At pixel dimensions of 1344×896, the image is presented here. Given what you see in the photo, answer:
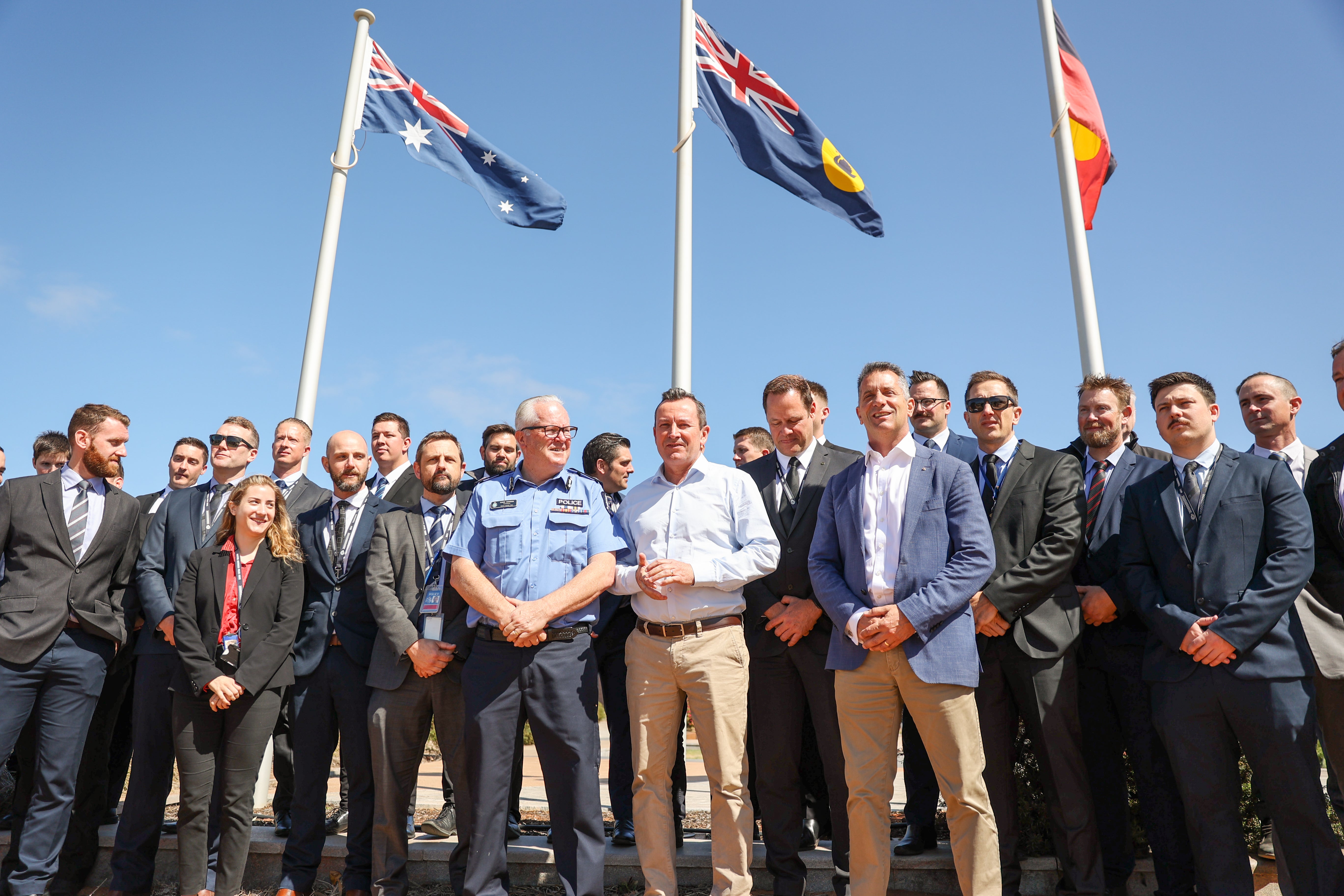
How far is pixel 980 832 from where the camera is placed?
363cm

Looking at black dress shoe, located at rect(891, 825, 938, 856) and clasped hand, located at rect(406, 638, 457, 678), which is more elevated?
clasped hand, located at rect(406, 638, 457, 678)

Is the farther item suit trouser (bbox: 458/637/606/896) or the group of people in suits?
suit trouser (bbox: 458/637/606/896)

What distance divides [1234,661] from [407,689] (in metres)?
4.01

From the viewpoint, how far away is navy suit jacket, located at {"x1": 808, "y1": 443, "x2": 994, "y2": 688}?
3758mm

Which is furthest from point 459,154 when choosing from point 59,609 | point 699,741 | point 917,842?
point 917,842

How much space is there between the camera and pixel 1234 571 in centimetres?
387

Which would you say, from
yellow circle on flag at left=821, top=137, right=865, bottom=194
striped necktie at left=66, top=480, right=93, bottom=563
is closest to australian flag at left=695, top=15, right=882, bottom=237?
yellow circle on flag at left=821, top=137, right=865, bottom=194

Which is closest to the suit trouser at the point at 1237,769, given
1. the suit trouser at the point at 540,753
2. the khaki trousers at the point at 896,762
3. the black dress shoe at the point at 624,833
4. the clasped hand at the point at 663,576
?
the khaki trousers at the point at 896,762

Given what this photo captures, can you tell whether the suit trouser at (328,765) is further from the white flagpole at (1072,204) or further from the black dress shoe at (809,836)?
the white flagpole at (1072,204)

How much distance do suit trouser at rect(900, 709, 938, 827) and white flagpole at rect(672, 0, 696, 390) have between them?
3.22 meters

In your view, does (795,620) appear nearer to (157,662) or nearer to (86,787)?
(157,662)

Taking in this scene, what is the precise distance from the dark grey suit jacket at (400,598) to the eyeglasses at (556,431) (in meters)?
0.60

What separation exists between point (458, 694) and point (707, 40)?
6.38m

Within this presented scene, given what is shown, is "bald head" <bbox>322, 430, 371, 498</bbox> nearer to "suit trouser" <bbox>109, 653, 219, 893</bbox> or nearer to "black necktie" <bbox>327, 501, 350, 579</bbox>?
"black necktie" <bbox>327, 501, 350, 579</bbox>
